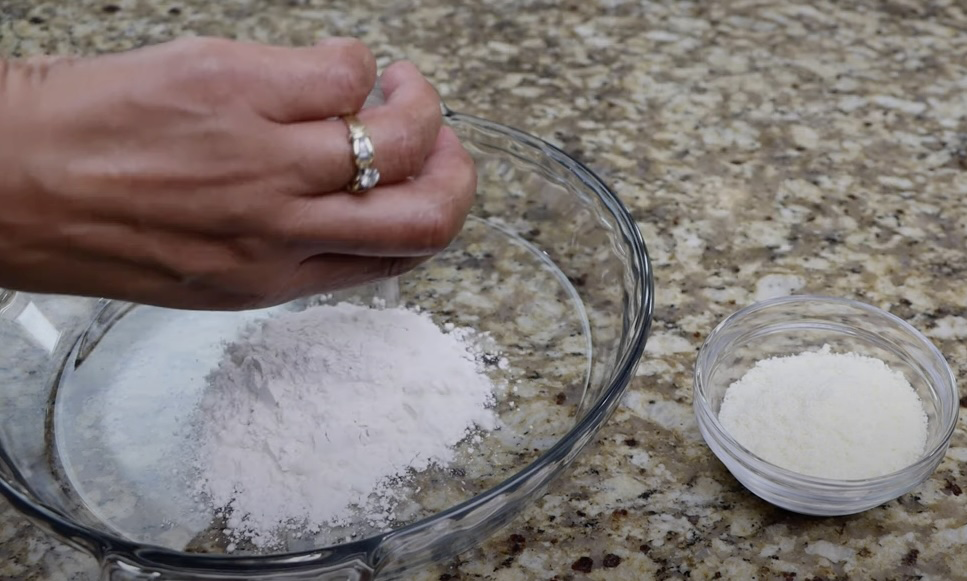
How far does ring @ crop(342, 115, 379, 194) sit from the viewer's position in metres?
0.62

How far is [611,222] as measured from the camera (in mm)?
931

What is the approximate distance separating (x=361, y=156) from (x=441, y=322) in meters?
0.34

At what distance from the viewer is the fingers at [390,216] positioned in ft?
2.02

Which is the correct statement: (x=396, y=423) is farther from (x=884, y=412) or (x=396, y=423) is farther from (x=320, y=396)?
(x=884, y=412)

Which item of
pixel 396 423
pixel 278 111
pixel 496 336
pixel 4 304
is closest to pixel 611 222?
pixel 496 336

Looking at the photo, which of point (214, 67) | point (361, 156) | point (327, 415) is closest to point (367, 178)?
point (361, 156)

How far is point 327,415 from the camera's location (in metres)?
0.79

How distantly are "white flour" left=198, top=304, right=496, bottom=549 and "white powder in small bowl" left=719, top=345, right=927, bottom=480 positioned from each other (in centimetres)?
23

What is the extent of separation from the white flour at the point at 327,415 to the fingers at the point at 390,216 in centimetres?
20

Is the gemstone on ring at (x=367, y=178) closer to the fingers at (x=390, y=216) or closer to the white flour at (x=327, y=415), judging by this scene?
the fingers at (x=390, y=216)

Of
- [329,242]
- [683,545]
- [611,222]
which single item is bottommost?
[683,545]

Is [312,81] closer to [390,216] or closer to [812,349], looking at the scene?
[390,216]

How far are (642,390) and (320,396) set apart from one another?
11.6 inches

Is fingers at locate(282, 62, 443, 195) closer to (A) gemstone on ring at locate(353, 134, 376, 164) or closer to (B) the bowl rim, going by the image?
(A) gemstone on ring at locate(353, 134, 376, 164)
